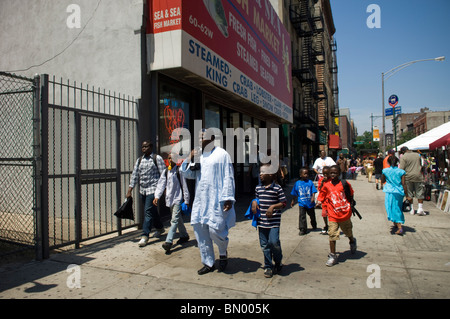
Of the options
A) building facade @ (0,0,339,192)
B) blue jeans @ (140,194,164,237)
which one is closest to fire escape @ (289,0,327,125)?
building facade @ (0,0,339,192)

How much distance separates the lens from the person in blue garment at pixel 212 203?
432 centimetres

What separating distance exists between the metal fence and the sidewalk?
2.37 ft

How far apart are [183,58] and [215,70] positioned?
5.66ft

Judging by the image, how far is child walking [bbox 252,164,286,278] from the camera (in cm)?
420

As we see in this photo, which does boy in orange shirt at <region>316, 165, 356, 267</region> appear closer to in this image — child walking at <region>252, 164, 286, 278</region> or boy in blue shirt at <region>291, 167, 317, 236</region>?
child walking at <region>252, 164, 286, 278</region>

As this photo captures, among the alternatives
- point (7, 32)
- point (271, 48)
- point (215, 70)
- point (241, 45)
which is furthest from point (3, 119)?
point (271, 48)

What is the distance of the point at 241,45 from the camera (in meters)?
10.3

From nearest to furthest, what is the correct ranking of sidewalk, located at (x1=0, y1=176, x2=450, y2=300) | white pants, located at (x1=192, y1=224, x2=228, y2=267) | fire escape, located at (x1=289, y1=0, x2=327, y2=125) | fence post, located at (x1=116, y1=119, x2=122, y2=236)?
sidewalk, located at (x1=0, y1=176, x2=450, y2=300) < white pants, located at (x1=192, y1=224, x2=228, y2=267) < fence post, located at (x1=116, y1=119, x2=122, y2=236) < fire escape, located at (x1=289, y1=0, x2=327, y2=125)

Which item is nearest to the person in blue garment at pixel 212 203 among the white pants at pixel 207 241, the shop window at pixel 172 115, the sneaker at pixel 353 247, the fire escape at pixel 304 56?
the white pants at pixel 207 241

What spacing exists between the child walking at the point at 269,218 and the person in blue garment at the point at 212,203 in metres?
0.41

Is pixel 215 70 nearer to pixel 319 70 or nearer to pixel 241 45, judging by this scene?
pixel 241 45

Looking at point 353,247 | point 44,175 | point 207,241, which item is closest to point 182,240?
point 207,241

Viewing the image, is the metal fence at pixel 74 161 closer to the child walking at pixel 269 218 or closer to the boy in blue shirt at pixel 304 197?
the child walking at pixel 269 218

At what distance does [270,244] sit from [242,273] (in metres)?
0.58
